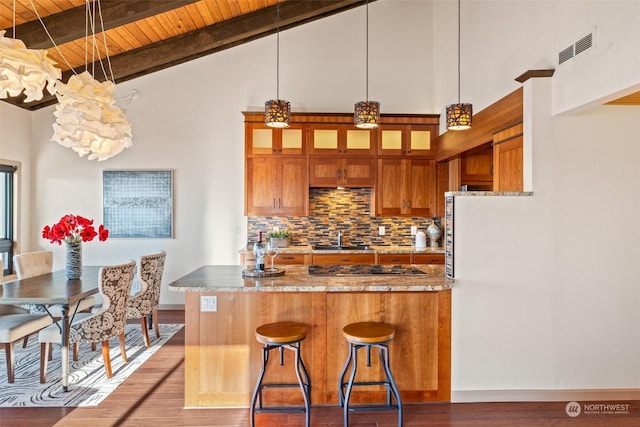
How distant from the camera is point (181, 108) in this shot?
5520 mm

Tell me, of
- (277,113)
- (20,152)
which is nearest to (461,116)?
(277,113)

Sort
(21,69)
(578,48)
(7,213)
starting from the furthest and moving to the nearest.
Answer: (7,213), (578,48), (21,69)

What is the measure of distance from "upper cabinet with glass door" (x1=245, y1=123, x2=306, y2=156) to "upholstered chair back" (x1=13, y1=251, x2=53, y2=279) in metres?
2.68

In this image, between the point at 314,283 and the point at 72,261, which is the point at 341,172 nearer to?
the point at 314,283

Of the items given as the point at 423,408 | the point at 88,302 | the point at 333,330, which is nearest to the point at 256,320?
the point at 333,330

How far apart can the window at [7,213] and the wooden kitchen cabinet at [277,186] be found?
3.21 metres

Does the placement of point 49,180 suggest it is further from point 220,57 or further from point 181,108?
point 220,57

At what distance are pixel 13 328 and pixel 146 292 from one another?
115 cm

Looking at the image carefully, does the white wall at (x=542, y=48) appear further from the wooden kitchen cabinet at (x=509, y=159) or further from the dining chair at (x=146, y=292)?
the dining chair at (x=146, y=292)

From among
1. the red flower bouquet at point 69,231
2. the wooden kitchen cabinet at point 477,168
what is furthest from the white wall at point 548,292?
the red flower bouquet at point 69,231

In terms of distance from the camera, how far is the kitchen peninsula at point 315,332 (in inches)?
110

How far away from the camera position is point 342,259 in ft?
16.5

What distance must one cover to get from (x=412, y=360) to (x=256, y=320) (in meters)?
1.21

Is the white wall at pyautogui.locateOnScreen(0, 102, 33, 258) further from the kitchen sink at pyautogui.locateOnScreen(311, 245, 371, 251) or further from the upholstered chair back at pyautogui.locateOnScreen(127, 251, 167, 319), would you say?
the kitchen sink at pyautogui.locateOnScreen(311, 245, 371, 251)
